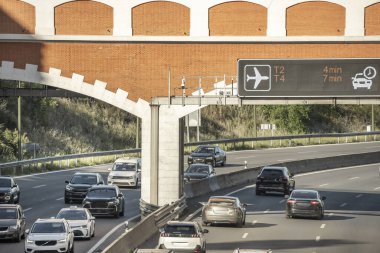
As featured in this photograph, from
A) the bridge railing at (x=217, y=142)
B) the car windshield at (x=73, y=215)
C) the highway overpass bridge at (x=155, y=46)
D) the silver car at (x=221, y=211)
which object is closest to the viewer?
the car windshield at (x=73, y=215)

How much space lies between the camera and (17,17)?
149ft

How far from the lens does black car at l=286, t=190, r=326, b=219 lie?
50156 millimetres

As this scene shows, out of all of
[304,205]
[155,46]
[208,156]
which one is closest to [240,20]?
[155,46]

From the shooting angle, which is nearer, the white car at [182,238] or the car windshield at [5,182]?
the white car at [182,238]

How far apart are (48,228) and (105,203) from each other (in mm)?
12321

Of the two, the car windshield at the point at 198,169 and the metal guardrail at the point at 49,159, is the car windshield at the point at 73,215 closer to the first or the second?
the car windshield at the point at 198,169

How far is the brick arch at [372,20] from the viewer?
4416 cm

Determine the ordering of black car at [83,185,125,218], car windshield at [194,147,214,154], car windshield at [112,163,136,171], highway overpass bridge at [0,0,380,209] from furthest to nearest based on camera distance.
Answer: car windshield at [194,147,214,154]
car windshield at [112,163,136,171]
black car at [83,185,125,218]
highway overpass bridge at [0,0,380,209]

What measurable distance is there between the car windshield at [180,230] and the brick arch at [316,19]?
1169 centimetres

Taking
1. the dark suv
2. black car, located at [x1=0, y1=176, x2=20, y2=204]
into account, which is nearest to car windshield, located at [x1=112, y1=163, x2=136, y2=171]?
the dark suv

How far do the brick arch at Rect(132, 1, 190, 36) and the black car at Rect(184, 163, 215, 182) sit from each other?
20.2m

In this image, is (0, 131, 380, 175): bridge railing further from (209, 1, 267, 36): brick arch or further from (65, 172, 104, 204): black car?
(209, 1, 267, 36): brick arch

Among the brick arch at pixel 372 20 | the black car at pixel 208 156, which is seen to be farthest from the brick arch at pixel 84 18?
the black car at pixel 208 156

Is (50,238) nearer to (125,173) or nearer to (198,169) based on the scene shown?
(125,173)
